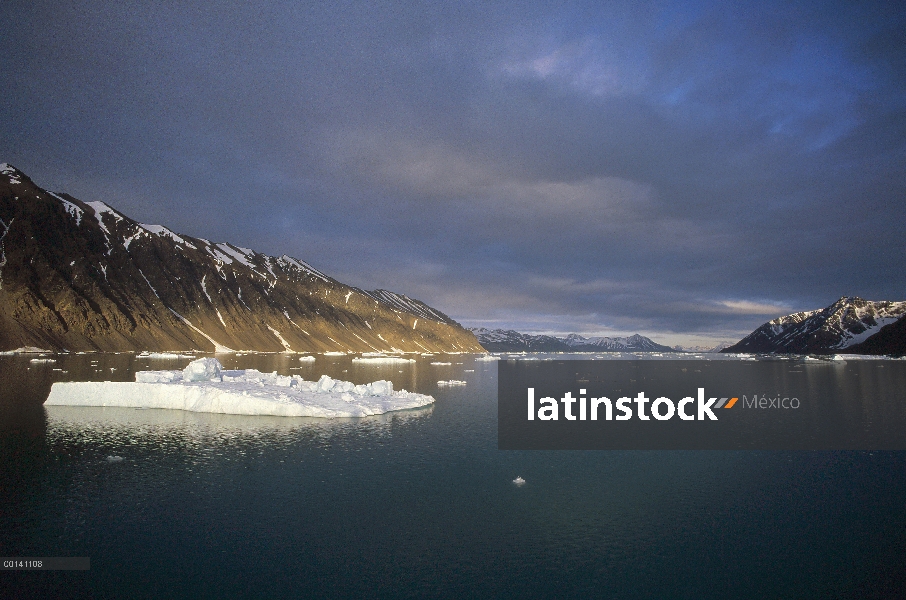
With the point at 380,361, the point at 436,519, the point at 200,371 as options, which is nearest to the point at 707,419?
the point at 436,519

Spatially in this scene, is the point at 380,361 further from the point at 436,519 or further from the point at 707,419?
the point at 436,519

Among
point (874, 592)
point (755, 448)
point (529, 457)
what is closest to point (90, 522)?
point (529, 457)

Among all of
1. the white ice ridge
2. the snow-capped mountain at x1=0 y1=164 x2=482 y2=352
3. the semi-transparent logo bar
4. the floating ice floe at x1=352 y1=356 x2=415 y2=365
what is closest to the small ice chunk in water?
the white ice ridge

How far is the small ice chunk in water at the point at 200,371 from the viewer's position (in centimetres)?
4581

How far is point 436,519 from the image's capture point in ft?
60.7

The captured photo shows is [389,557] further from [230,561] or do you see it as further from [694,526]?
[694,526]

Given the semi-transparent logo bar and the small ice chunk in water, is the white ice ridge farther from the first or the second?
the semi-transparent logo bar

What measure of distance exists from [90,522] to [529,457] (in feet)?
67.0

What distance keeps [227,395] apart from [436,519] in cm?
2804

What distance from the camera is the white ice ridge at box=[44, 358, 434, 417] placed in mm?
39781

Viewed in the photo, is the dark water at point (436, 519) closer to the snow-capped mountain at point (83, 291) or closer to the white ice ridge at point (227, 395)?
the white ice ridge at point (227, 395)

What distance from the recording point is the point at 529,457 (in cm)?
2828

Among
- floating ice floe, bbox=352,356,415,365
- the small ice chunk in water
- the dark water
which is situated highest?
floating ice floe, bbox=352,356,415,365

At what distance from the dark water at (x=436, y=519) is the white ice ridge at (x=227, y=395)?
27.1 feet
